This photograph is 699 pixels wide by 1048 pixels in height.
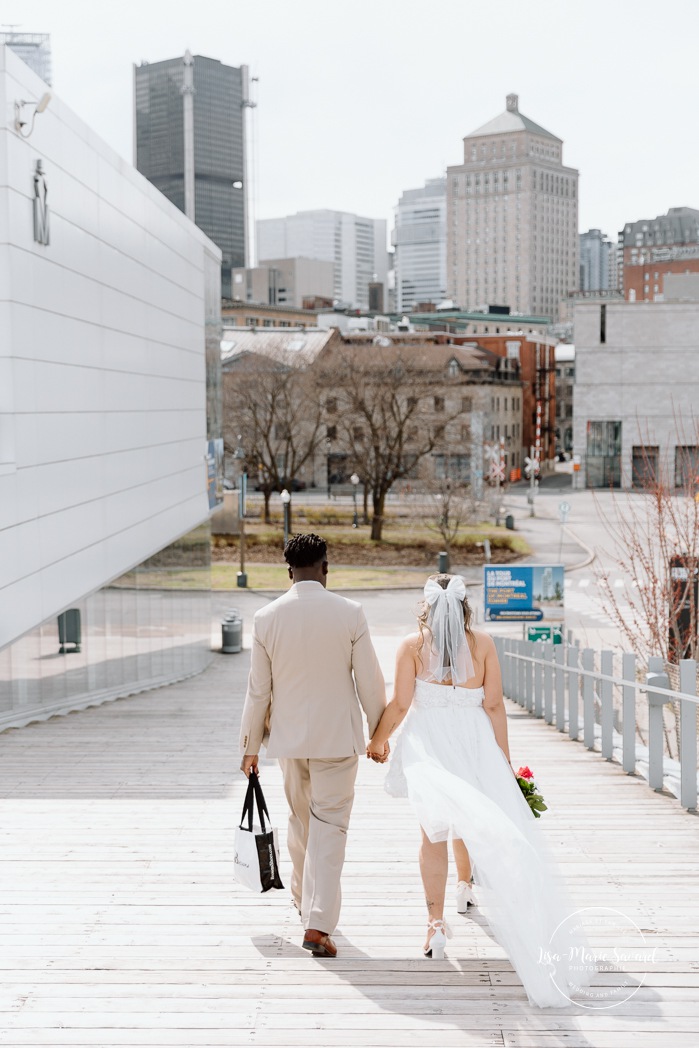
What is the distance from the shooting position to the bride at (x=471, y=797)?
4.76 meters

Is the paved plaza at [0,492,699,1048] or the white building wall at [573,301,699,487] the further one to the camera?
the white building wall at [573,301,699,487]

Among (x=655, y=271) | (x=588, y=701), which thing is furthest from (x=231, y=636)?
(x=655, y=271)

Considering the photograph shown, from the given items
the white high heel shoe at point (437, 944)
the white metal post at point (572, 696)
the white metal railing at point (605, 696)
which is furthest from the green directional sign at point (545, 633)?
the white high heel shoe at point (437, 944)

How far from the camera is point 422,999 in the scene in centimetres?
458

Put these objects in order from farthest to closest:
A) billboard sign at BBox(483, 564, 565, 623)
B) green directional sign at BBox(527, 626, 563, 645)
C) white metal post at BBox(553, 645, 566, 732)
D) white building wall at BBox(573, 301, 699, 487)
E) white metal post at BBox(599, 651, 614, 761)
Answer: white building wall at BBox(573, 301, 699, 487)
billboard sign at BBox(483, 564, 565, 623)
green directional sign at BBox(527, 626, 563, 645)
white metal post at BBox(553, 645, 566, 732)
white metal post at BBox(599, 651, 614, 761)

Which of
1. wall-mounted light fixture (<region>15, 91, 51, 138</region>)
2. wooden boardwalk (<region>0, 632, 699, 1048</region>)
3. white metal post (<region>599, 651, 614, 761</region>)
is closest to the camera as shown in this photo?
wooden boardwalk (<region>0, 632, 699, 1048</region>)

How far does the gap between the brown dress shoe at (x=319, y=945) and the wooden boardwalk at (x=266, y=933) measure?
0.05 meters

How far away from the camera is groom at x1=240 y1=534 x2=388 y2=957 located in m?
5.34

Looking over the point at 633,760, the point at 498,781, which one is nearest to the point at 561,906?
the point at 498,781

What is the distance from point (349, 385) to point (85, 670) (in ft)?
153

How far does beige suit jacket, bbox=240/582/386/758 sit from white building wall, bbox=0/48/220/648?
650 cm

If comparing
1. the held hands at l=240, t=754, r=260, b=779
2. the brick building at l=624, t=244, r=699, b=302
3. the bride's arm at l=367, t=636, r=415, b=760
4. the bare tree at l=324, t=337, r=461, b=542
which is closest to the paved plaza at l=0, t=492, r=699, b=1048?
the held hands at l=240, t=754, r=260, b=779

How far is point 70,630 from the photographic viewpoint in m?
16.2

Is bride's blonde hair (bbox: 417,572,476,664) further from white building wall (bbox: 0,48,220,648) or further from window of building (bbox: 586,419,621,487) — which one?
window of building (bbox: 586,419,621,487)
